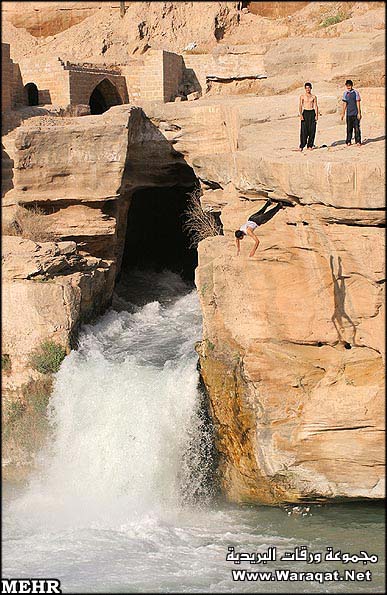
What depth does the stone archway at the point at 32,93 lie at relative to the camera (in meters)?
21.2

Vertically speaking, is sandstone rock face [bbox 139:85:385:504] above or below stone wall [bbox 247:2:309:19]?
below

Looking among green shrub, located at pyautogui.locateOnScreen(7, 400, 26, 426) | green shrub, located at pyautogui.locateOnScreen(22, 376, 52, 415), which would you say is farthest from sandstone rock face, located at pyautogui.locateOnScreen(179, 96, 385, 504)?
green shrub, located at pyautogui.locateOnScreen(7, 400, 26, 426)

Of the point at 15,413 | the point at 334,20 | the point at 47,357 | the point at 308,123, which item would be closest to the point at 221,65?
the point at 334,20

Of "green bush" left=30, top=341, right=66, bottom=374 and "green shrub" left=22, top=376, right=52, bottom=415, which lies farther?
"green bush" left=30, top=341, right=66, bottom=374

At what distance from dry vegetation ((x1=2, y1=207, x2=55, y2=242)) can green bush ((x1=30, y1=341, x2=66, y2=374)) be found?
2.54 meters

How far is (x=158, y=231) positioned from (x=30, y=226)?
5.15 meters

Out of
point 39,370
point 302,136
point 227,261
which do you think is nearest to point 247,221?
point 227,261

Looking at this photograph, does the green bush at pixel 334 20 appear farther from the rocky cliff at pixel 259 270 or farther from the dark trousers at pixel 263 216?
the dark trousers at pixel 263 216

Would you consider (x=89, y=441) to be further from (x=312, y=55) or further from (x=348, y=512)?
(x=312, y=55)

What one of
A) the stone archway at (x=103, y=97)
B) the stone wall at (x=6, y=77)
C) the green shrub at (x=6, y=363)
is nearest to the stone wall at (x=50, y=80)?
the stone wall at (x=6, y=77)

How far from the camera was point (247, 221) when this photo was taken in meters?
12.3

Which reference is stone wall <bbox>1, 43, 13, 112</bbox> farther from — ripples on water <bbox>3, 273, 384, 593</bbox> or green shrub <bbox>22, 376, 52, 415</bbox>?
green shrub <bbox>22, 376, 52, 415</bbox>

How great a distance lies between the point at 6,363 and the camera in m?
14.4

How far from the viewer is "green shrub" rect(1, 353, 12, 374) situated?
1435 cm
